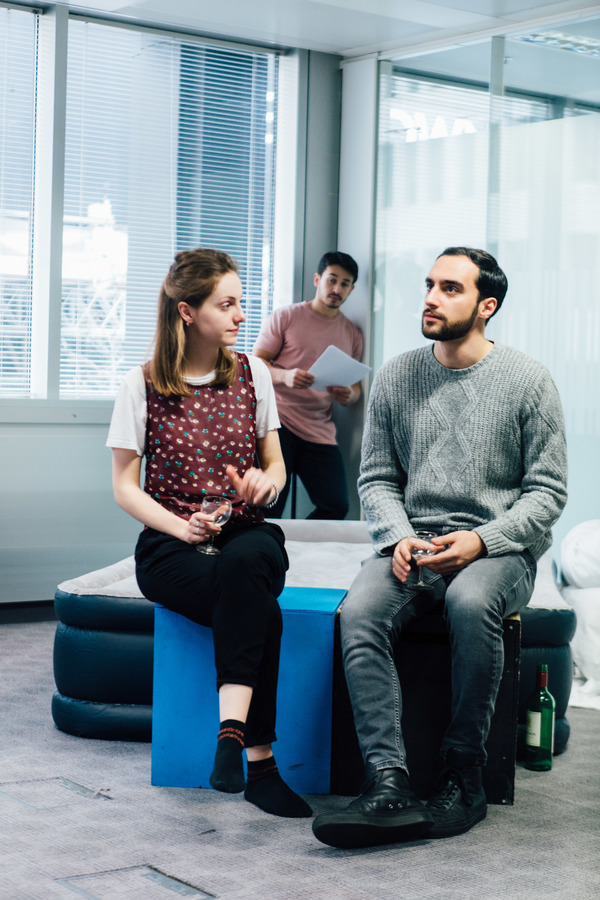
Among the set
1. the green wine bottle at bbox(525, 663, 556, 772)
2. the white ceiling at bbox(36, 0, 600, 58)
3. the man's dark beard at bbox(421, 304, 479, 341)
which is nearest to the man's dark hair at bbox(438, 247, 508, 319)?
the man's dark beard at bbox(421, 304, 479, 341)

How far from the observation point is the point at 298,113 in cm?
532

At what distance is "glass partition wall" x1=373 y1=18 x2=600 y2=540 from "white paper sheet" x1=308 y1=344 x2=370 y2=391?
39 cm

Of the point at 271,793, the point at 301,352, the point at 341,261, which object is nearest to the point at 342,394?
the point at 301,352

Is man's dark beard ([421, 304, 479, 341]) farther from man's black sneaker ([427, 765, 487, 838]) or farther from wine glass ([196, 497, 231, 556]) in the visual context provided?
man's black sneaker ([427, 765, 487, 838])

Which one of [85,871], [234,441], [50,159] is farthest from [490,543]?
[50,159]

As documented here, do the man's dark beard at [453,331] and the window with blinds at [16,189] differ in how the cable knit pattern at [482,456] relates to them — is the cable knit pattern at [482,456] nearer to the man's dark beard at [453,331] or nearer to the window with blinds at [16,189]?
the man's dark beard at [453,331]

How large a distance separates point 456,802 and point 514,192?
2.83 meters

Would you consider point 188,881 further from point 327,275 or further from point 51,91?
point 51,91

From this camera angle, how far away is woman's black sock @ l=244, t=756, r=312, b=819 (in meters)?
2.44

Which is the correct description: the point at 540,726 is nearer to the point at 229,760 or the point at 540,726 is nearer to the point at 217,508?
the point at 229,760

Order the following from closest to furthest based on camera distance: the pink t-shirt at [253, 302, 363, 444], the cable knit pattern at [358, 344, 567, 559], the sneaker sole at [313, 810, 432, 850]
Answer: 1. the sneaker sole at [313, 810, 432, 850]
2. the cable knit pattern at [358, 344, 567, 559]
3. the pink t-shirt at [253, 302, 363, 444]

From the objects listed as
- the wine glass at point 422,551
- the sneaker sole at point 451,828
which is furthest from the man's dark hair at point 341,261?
the sneaker sole at point 451,828

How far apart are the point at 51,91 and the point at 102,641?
8.90 ft

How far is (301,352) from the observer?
4.94 m
